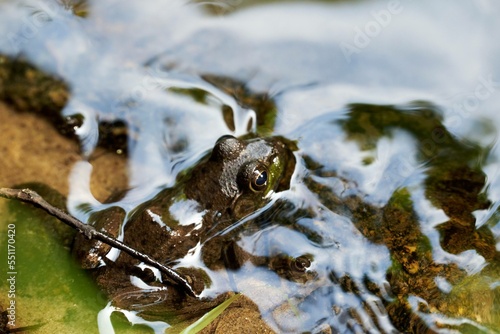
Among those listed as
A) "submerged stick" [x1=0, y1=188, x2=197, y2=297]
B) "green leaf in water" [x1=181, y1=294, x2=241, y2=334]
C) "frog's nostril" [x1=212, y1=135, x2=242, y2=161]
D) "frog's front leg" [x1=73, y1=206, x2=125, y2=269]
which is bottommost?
"frog's front leg" [x1=73, y1=206, x2=125, y2=269]

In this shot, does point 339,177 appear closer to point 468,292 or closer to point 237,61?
point 468,292

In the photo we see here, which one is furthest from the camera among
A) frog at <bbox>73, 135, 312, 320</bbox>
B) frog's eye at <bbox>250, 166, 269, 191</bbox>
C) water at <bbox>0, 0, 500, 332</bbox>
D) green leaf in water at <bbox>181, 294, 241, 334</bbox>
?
frog's eye at <bbox>250, 166, 269, 191</bbox>

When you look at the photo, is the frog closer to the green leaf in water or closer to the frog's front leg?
the frog's front leg

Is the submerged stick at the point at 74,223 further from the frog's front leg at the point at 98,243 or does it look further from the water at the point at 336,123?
the frog's front leg at the point at 98,243

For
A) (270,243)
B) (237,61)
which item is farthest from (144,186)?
(237,61)

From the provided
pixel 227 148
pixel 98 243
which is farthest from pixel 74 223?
pixel 227 148

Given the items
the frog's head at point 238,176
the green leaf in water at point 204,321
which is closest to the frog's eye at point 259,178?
the frog's head at point 238,176

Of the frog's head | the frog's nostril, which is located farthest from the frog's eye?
the frog's nostril
